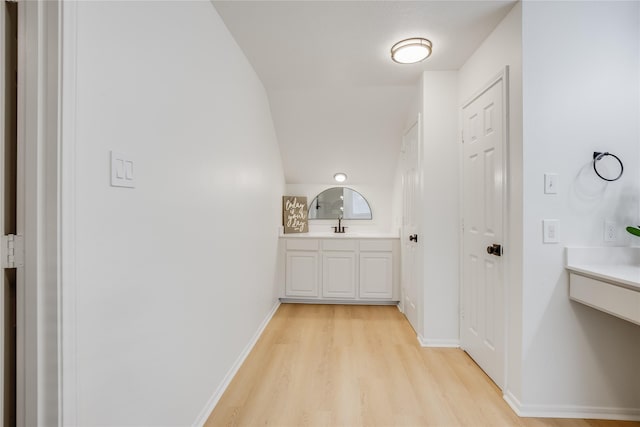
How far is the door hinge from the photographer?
0.84m

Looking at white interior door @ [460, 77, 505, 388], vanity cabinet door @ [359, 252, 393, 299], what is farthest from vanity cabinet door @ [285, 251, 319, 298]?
white interior door @ [460, 77, 505, 388]

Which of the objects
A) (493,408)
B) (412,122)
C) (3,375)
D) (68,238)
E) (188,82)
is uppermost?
(412,122)

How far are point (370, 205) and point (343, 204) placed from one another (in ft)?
1.24

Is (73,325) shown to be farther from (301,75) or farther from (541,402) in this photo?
(301,75)

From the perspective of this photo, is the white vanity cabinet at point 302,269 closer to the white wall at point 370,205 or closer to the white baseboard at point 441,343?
the white wall at point 370,205

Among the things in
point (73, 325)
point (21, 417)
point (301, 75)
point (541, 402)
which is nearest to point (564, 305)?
point (541, 402)

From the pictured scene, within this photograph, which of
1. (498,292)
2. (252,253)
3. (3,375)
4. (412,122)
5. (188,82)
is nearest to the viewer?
(3,375)

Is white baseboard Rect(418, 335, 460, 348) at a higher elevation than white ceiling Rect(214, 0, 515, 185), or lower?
lower

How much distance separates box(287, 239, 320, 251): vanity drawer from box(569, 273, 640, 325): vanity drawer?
2.44 meters

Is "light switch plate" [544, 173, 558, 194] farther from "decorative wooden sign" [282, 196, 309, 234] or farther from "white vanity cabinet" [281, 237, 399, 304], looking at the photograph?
"decorative wooden sign" [282, 196, 309, 234]

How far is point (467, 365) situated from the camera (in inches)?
88.2

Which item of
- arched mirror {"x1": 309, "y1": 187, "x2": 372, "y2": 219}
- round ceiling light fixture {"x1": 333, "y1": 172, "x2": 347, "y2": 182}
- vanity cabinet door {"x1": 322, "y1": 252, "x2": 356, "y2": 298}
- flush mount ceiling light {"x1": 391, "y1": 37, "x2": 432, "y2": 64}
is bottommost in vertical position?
vanity cabinet door {"x1": 322, "y1": 252, "x2": 356, "y2": 298}

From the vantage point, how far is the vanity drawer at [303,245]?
12.0 ft

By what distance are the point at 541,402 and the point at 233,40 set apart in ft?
9.59
